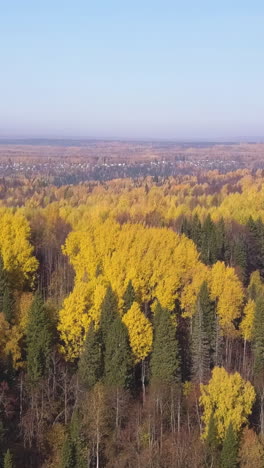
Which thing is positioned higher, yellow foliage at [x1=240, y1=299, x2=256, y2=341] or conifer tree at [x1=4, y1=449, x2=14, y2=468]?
yellow foliage at [x1=240, y1=299, x2=256, y2=341]

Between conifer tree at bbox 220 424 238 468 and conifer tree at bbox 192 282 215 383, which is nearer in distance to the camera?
conifer tree at bbox 220 424 238 468

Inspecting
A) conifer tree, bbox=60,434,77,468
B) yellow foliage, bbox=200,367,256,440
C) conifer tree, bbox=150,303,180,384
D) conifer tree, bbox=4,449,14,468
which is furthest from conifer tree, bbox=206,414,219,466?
conifer tree, bbox=4,449,14,468

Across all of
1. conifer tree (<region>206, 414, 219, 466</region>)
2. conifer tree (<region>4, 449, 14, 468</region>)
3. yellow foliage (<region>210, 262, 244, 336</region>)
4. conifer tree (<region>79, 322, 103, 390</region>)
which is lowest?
conifer tree (<region>206, 414, 219, 466</region>)

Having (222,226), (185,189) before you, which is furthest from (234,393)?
(185,189)

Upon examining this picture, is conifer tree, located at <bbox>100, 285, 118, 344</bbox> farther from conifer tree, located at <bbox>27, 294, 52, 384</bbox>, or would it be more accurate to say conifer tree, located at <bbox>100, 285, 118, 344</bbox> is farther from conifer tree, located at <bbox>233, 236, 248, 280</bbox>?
conifer tree, located at <bbox>233, 236, 248, 280</bbox>

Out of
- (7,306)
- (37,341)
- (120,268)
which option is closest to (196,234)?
(120,268)

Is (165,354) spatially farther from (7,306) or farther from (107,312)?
(7,306)
